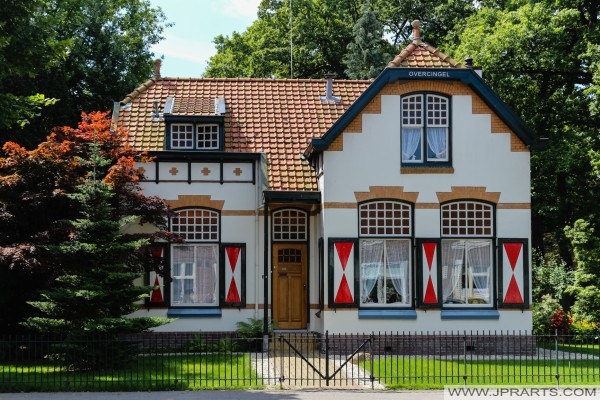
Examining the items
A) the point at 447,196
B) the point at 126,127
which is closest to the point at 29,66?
the point at 126,127

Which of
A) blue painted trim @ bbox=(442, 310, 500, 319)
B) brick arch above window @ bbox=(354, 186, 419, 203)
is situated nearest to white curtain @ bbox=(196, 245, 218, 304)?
brick arch above window @ bbox=(354, 186, 419, 203)

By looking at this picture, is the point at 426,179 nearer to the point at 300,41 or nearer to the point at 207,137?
the point at 207,137

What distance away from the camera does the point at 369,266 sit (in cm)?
2334

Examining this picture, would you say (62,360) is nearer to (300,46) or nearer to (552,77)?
(552,77)

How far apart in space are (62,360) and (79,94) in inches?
781

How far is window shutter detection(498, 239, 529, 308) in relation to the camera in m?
23.3

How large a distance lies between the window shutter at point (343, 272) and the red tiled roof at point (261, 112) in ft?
6.43

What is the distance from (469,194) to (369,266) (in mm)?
3164

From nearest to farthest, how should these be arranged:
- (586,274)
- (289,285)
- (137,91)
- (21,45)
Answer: (21,45) → (289,285) → (137,91) → (586,274)

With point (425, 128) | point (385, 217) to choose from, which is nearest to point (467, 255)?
point (385, 217)

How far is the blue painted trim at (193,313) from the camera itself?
24062mm

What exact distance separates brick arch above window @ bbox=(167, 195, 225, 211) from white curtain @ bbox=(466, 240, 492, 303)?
6.74 metres

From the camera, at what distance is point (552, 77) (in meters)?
35.6

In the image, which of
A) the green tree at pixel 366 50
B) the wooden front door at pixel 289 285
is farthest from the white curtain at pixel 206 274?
the green tree at pixel 366 50
